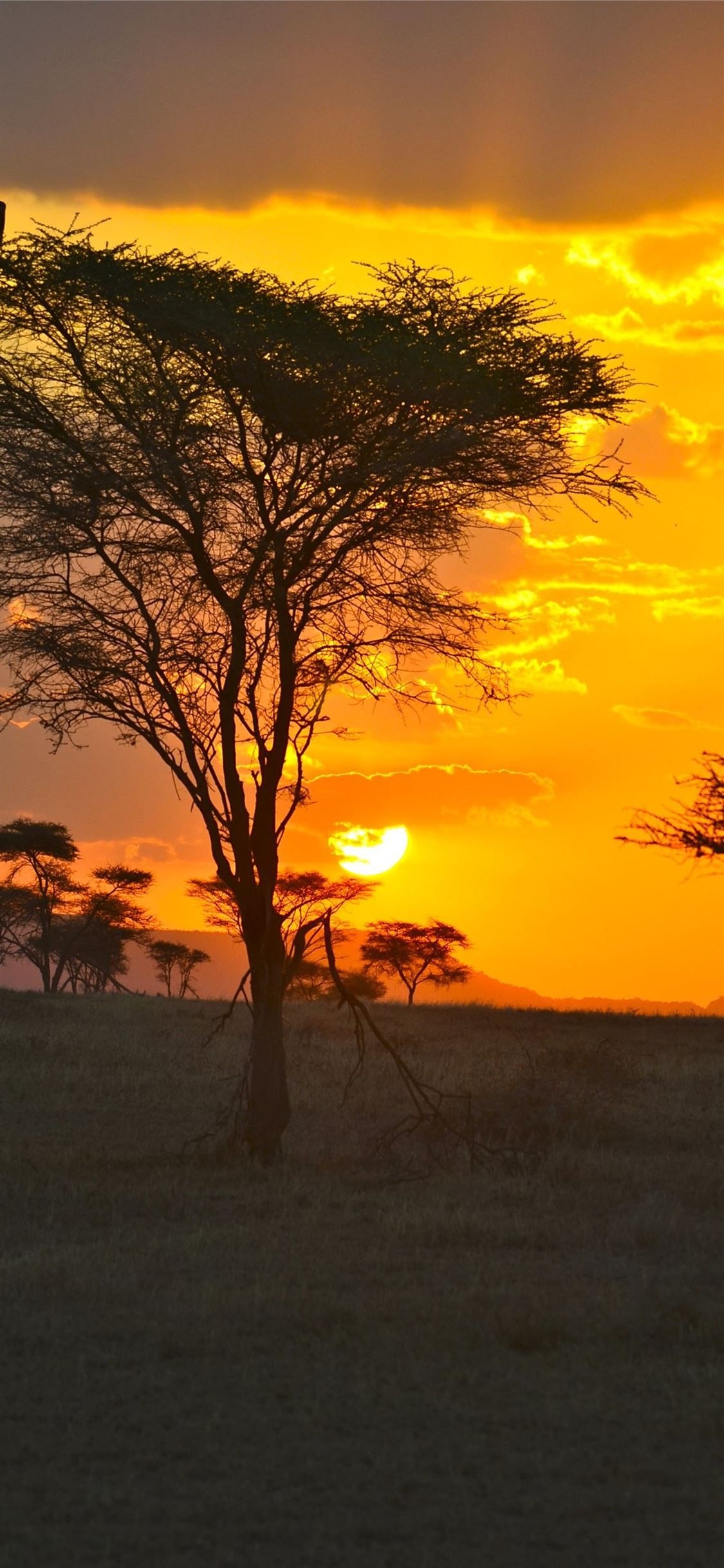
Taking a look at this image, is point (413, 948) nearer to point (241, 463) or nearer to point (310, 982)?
point (310, 982)

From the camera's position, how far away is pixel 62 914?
205ft

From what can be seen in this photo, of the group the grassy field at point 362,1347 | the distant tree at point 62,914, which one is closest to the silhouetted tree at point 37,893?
the distant tree at point 62,914

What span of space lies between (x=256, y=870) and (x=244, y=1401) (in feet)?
30.1

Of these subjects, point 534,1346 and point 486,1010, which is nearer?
point 534,1346

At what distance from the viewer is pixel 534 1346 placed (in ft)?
31.2

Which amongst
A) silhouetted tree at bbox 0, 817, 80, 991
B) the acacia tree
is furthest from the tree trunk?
silhouetted tree at bbox 0, 817, 80, 991

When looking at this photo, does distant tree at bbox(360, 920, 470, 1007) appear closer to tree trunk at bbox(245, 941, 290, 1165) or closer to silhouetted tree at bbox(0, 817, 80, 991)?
silhouetted tree at bbox(0, 817, 80, 991)

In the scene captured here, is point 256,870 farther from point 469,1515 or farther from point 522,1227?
point 469,1515

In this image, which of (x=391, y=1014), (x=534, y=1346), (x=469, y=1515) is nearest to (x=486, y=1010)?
(x=391, y=1014)

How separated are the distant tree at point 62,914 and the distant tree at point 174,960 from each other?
1836 mm

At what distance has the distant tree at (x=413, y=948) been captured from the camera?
216 ft

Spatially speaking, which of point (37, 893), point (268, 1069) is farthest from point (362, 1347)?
point (37, 893)

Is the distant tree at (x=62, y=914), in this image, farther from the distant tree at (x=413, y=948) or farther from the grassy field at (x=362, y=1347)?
the grassy field at (x=362, y=1347)

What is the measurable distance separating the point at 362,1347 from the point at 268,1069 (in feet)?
23.9
